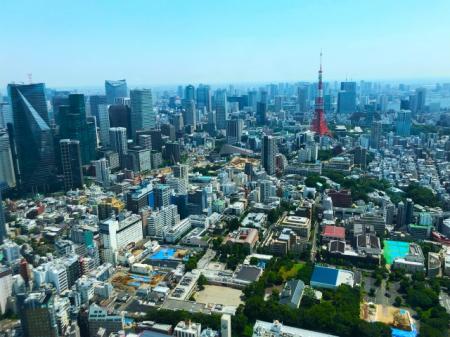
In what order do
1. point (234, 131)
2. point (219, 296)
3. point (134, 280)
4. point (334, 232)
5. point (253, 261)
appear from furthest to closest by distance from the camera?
point (234, 131) → point (334, 232) → point (253, 261) → point (134, 280) → point (219, 296)

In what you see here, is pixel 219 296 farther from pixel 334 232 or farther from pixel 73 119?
pixel 73 119

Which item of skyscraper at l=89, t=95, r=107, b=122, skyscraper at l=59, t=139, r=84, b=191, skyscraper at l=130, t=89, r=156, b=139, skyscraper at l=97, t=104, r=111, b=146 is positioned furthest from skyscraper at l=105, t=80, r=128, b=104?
skyscraper at l=59, t=139, r=84, b=191

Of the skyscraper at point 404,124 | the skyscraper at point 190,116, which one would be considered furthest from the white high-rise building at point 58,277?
the skyscraper at point 404,124

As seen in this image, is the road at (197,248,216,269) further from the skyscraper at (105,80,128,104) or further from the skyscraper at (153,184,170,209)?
the skyscraper at (105,80,128,104)

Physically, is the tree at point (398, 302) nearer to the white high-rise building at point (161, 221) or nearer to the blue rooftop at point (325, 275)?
the blue rooftop at point (325, 275)

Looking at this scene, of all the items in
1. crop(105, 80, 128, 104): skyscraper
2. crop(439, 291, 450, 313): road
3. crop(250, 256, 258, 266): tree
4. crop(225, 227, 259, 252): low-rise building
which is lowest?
crop(439, 291, 450, 313): road

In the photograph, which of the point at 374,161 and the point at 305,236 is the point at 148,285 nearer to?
the point at 305,236

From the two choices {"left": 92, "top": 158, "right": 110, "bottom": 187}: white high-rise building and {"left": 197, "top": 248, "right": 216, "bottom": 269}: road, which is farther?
{"left": 92, "top": 158, "right": 110, "bottom": 187}: white high-rise building

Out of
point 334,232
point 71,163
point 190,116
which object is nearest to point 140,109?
point 190,116
